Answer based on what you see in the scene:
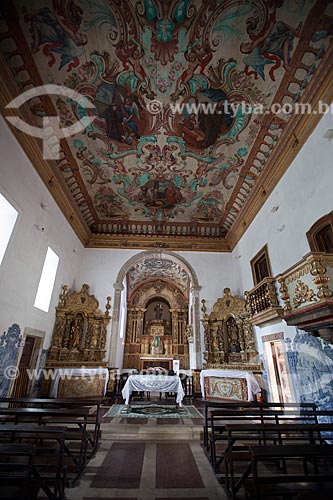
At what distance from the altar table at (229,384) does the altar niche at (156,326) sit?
22.8ft

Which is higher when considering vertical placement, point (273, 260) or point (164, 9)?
point (164, 9)

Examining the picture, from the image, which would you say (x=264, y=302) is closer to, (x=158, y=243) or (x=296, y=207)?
(x=296, y=207)

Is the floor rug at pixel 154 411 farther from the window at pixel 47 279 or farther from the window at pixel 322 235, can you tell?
the window at pixel 322 235

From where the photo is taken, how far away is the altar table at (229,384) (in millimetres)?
6680

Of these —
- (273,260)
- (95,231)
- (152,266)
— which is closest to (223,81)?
(273,260)

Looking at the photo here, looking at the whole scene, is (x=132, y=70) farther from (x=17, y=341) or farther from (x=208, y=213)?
(x=17, y=341)

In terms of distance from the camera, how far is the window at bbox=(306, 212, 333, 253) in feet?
14.9

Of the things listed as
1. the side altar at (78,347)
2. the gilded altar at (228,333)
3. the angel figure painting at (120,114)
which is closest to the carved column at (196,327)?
the gilded altar at (228,333)

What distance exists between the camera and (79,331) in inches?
343

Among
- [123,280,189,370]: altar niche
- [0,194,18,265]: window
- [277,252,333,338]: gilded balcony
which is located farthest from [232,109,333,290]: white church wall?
[123,280,189,370]: altar niche

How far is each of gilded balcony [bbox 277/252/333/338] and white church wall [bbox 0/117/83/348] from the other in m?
5.78

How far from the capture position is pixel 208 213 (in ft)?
33.9

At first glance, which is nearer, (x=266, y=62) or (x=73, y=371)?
(x=266, y=62)

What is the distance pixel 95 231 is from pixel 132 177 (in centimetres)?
354
